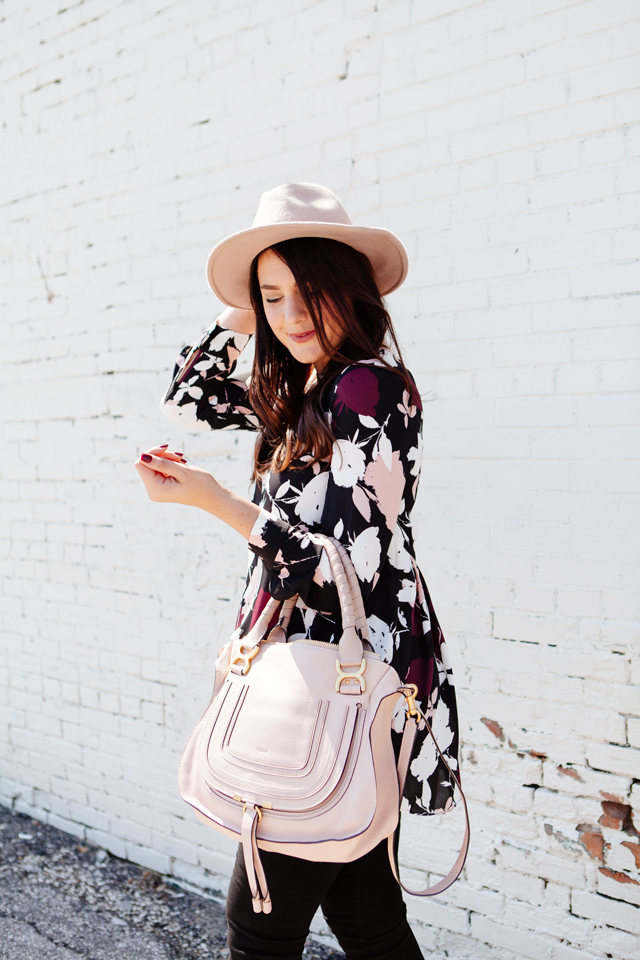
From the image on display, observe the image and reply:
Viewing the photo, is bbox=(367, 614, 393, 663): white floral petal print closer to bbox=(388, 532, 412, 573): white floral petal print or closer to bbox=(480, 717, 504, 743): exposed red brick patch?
bbox=(388, 532, 412, 573): white floral petal print

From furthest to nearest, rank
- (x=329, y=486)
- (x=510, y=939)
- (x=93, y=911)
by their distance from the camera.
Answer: (x=93, y=911) < (x=510, y=939) < (x=329, y=486)

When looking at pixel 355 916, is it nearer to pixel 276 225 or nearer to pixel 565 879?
pixel 565 879

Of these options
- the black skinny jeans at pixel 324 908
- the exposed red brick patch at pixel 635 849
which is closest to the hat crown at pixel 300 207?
the black skinny jeans at pixel 324 908

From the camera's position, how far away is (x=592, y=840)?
191 centimetres

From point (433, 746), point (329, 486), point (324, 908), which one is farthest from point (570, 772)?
point (329, 486)

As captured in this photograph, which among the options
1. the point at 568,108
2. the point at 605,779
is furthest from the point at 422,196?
the point at 605,779

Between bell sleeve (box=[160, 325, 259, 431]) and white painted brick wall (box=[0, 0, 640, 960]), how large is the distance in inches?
22.4

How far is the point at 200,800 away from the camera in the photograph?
1243 mm

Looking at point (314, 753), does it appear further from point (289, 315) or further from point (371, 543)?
point (289, 315)

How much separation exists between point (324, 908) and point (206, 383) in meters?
1.20

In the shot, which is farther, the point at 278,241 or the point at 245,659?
the point at 278,241

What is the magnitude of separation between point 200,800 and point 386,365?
81 centimetres

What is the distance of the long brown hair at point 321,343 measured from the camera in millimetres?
1342

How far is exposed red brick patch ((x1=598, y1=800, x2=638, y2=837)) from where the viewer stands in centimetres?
186
